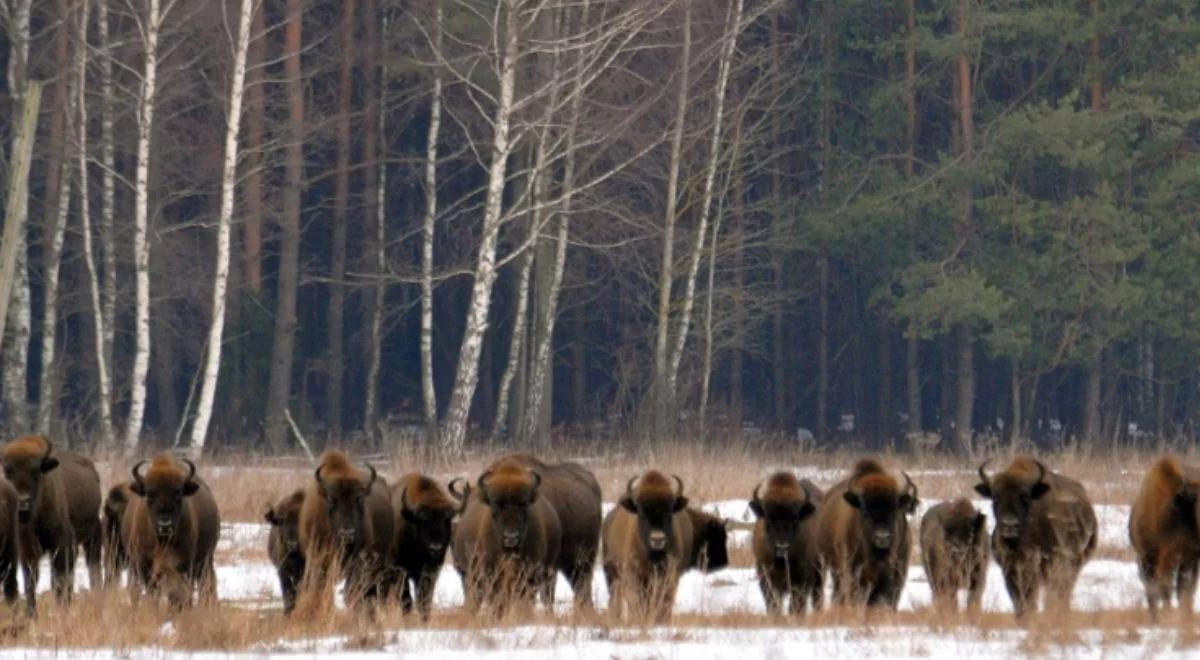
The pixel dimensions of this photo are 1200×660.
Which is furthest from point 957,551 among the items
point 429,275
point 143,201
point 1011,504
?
point 429,275

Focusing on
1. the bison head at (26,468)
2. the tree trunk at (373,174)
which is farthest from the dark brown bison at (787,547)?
the tree trunk at (373,174)

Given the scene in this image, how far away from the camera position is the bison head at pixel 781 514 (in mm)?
17453

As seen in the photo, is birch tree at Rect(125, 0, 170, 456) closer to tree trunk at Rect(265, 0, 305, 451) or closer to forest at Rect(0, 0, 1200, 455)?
forest at Rect(0, 0, 1200, 455)

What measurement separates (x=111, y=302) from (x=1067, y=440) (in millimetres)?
25643

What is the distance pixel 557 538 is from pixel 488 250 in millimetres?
19792

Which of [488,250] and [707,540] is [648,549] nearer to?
[707,540]

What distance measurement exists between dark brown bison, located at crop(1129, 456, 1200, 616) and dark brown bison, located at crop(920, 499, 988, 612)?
3.83 feet

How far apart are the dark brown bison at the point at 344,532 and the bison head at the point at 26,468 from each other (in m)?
1.99

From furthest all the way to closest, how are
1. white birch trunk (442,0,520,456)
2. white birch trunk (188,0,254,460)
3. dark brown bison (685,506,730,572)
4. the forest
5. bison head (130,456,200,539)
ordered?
the forest < white birch trunk (442,0,520,456) < white birch trunk (188,0,254,460) < dark brown bison (685,506,730,572) < bison head (130,456,200,539)

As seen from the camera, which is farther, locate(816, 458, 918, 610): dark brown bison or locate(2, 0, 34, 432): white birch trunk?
locate(2, 0, 34, 432): white birch trunk

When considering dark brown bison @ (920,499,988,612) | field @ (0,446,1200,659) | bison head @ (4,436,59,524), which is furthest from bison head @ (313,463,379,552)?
dark brown bison @ (920,499,988,612)

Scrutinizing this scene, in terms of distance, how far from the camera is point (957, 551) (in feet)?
56.5

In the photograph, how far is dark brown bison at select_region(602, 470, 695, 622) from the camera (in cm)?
1656

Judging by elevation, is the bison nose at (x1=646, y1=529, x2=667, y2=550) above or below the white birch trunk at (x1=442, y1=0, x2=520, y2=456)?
below
